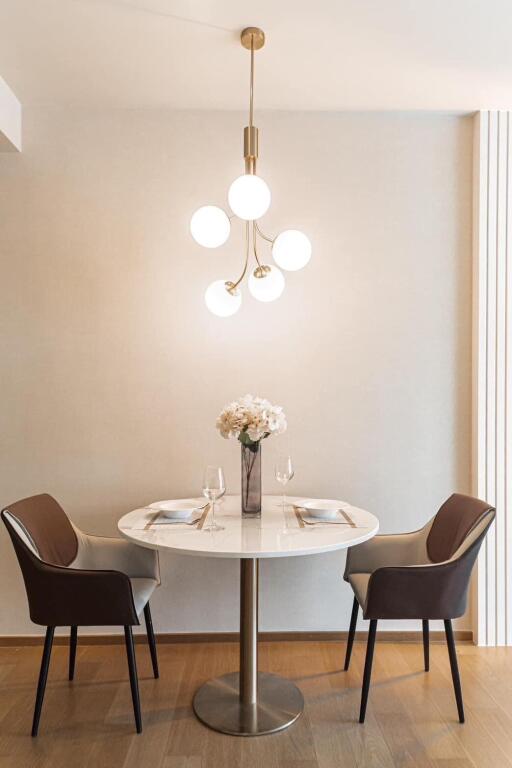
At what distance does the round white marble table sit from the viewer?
2102mm

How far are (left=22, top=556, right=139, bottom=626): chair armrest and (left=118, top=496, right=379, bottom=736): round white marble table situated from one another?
19cm

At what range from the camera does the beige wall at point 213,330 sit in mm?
3113

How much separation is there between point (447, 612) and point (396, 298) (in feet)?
5.10

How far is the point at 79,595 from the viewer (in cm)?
223

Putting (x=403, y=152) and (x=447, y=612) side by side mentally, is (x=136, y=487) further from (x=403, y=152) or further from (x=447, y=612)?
(x=403, y=152)

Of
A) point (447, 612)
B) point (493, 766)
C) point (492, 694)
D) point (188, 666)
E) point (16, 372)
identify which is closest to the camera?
point (493, 766)

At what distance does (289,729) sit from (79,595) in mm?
937

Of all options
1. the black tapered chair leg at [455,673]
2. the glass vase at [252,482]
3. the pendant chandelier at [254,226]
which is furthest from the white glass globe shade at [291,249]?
the black tapered chair leg at [455,673]

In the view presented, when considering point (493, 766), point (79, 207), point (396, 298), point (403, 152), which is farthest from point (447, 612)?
point (79, 207)

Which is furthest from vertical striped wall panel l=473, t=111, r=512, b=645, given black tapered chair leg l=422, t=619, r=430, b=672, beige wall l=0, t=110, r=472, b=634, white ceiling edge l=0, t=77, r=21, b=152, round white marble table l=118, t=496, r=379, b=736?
white ceiling edge l=0, t=77, r=21, b=152

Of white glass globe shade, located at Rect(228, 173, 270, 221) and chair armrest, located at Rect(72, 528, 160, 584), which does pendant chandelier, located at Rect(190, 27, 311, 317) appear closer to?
white glass globe shade, located at Rect(228, 173, 270, 221)

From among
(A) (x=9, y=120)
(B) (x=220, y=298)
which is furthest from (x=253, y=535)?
(A) (x=9, y=120)

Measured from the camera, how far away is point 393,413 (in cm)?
316

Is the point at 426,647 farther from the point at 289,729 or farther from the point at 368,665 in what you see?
the point at 289,729
